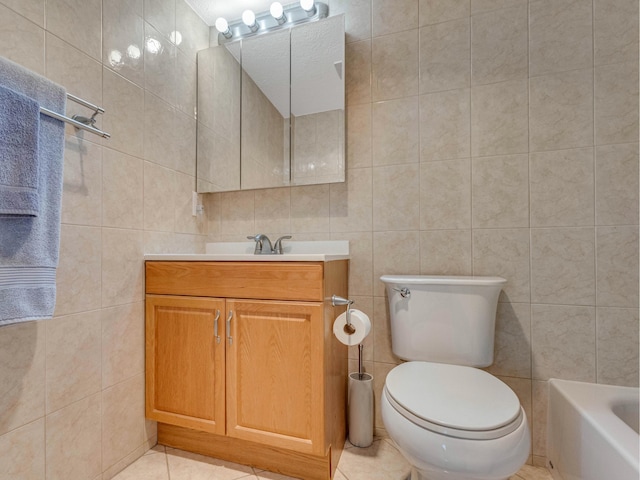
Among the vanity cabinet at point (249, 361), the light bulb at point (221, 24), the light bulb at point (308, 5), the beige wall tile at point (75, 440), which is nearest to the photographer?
the beige wall tile at point (75, 440)

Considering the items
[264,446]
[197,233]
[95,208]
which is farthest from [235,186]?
[264,446]

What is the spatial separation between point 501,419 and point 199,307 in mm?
1090

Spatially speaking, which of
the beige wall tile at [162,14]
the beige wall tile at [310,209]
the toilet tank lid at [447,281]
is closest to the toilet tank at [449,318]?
the toilet tank lid at [447,281]

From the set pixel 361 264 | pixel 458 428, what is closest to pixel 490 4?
pixel 361 264

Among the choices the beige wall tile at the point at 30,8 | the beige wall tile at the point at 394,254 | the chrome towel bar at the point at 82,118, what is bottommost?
the beige wall tile at the point at 394,254

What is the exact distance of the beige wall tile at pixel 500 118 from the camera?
4.38ft

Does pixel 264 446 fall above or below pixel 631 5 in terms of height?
below

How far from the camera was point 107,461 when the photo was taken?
46.4 inches

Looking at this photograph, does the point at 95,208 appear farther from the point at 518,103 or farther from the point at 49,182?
the point at 518,103

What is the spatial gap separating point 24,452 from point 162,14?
1841 millimetres

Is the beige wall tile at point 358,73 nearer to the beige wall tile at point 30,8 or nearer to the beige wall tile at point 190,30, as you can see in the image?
the beige wall tile at point 190,30

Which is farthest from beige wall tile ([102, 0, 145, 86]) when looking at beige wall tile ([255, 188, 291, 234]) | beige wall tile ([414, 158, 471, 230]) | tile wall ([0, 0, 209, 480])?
beige wall tile ([414, 158, 471, 230])

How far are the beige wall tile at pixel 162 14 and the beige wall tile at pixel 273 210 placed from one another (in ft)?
2.95

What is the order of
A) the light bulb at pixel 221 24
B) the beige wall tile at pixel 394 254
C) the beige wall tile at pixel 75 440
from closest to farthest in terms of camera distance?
the beige wall tile at pixel 75 440
the beige wall tile at pixel 394 254
the light bulb at pixel 221 24
